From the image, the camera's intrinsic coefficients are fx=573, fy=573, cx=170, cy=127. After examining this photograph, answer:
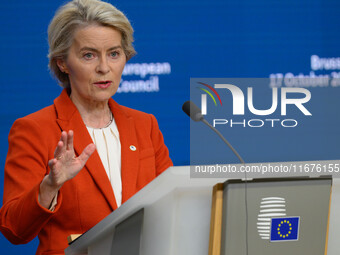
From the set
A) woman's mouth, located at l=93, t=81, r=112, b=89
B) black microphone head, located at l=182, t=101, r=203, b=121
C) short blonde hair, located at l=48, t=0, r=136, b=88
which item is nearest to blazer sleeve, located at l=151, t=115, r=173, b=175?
woman's mouth, located at l=93, t=81, r=112, b=89

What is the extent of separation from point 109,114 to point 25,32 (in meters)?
1.57

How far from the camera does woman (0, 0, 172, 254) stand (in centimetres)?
174

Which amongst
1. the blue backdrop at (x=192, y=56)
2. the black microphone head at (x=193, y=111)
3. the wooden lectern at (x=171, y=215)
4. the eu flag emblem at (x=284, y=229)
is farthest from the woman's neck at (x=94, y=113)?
the blue backdrop at (x=192, y=56)

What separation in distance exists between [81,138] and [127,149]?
170 millimetres

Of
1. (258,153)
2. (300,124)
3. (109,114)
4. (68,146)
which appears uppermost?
(300,124)

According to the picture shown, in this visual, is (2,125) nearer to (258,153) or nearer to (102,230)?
(258,153)

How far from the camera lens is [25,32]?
3471 mm

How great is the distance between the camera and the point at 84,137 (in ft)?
6.29

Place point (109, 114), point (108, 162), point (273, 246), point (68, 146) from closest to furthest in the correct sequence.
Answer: point (273, 246), point (68, 146), point (108, 162), point (109, 114)

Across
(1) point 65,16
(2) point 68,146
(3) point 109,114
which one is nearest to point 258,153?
(3) point 109,114

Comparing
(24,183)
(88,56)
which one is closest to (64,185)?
(24,183)

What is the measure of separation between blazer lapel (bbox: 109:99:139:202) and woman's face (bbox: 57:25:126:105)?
0.41ft

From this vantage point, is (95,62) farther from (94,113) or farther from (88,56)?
(94,113)

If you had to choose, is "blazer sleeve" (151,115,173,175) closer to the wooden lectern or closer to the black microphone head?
the black microphone head
